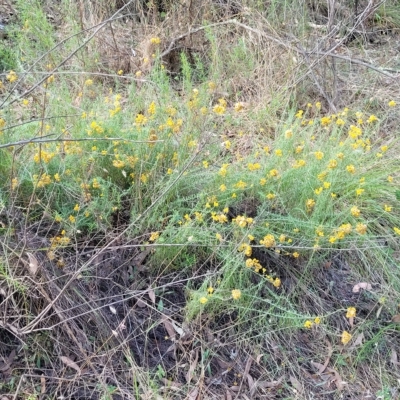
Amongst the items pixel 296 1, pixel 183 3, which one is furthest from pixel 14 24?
pixel 296 1

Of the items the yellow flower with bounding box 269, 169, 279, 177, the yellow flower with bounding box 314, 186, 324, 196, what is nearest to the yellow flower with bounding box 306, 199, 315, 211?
the yellow flower with bounding box 314, 186, 324, 196

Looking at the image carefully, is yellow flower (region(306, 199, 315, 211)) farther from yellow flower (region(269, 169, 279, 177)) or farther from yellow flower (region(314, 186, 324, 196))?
yellow flower (region(269, 169, 279, 177))

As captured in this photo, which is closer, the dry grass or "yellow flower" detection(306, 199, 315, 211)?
the dry grass

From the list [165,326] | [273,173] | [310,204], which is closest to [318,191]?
[310,204]

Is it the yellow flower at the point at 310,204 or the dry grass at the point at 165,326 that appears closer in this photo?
the dry grass at the point at 165,326

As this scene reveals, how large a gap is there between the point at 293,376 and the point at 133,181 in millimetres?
1101

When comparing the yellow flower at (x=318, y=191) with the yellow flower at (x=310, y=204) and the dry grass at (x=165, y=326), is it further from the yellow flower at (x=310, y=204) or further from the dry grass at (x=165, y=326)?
the dry grass at (x=165, y=326)

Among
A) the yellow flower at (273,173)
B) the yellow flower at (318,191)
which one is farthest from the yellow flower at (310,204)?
the yellow flower at (273,173)

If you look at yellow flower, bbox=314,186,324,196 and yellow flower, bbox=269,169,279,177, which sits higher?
yellow flower, bbox=269,169,279,177

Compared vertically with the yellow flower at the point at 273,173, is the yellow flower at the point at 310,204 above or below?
below

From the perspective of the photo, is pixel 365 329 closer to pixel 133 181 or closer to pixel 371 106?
pixel 133 181

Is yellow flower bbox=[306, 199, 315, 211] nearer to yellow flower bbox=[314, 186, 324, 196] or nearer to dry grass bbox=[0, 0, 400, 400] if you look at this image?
yellow flower bbox=[314, 186, 324, 196]

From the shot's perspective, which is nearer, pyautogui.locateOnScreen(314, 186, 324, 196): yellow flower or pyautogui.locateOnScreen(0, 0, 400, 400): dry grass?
pyautogui.locateOnScreen(0, 0, 400, 400): dry grass

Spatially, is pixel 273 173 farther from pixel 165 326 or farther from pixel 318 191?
pixel 165 326
